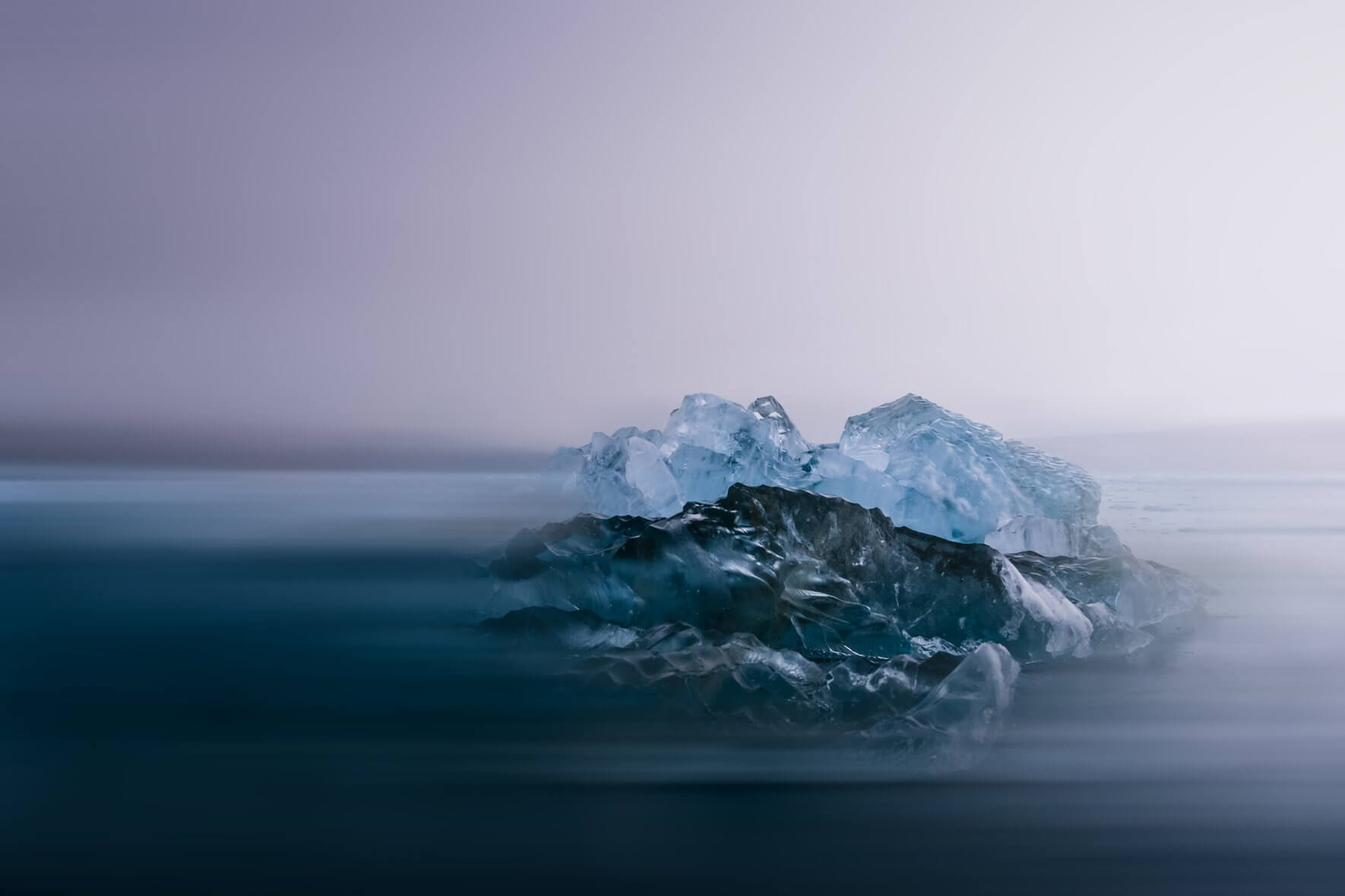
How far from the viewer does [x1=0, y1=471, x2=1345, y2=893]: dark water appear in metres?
3.52

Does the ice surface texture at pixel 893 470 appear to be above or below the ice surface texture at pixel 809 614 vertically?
above

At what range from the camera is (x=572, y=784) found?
13.8 ft

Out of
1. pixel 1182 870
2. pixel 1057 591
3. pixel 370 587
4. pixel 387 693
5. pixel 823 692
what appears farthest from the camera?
pixel 370 587

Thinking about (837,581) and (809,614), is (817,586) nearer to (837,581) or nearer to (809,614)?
(837,581)

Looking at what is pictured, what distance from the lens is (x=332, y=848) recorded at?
3637 mm

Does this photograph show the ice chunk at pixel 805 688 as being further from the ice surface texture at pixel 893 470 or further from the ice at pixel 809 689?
the ice surface texture at pixel 893 470

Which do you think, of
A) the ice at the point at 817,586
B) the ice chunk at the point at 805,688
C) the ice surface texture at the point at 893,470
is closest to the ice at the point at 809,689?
the ice chunk at the point at 805,688

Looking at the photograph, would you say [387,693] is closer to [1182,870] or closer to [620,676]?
[620,676]

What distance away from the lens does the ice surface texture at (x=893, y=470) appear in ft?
24.7

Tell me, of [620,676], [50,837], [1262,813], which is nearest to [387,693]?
[620,676]

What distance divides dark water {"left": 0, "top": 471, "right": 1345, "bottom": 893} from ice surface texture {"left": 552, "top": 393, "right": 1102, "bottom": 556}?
1.45 meters

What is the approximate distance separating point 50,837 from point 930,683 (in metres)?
3.96

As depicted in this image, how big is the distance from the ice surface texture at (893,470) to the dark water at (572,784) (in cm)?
145

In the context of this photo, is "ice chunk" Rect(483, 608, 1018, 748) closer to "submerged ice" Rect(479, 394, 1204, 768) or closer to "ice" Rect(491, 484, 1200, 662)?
"submerged ice" Rect(479, 394, 1204, 768)
